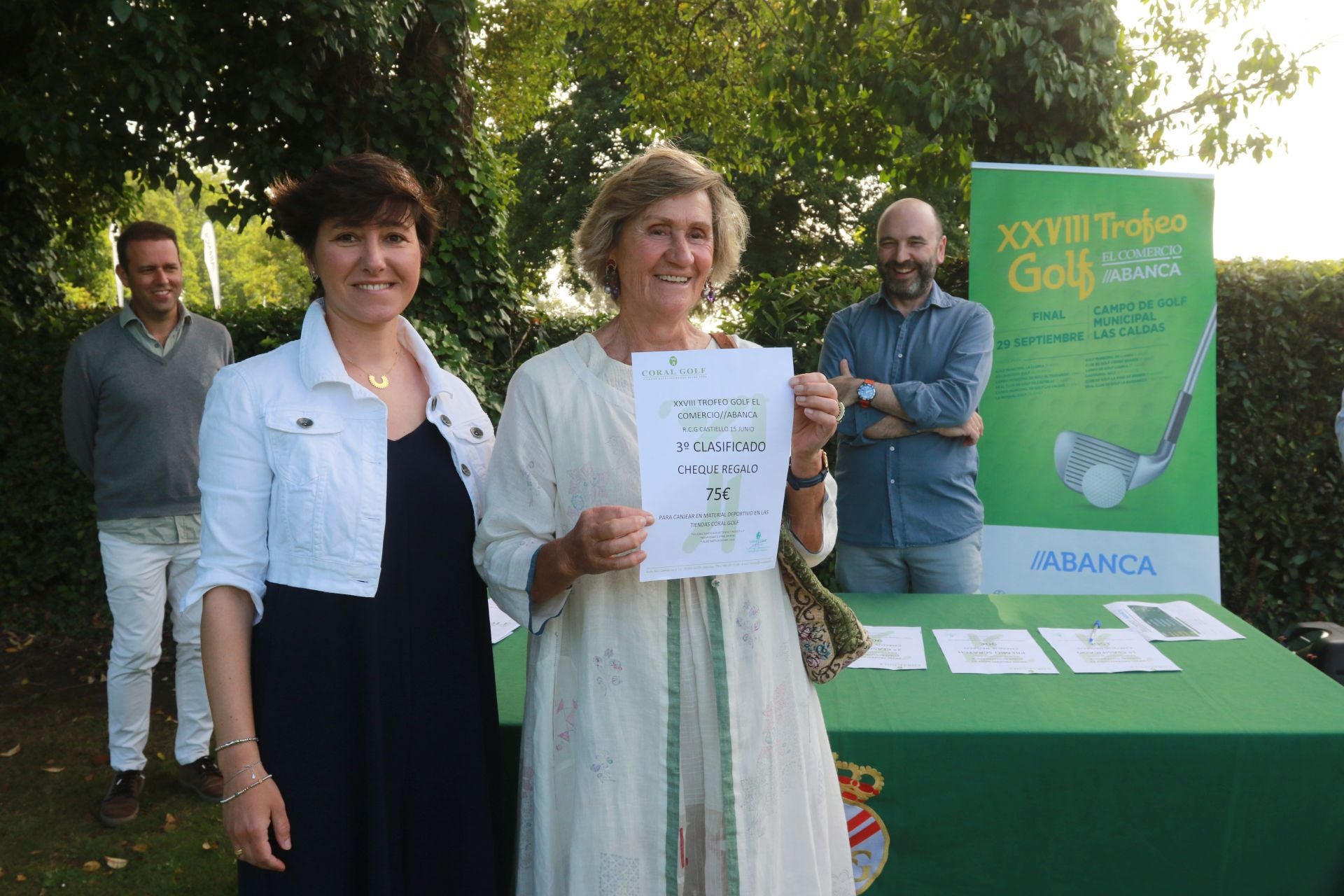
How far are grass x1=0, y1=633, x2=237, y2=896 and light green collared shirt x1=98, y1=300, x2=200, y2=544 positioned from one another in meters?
1.15

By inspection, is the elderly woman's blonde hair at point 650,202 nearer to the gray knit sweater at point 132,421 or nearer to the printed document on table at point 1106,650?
the printed document on table at point 1106,650

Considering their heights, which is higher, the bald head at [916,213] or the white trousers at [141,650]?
the bald head at [916,213]

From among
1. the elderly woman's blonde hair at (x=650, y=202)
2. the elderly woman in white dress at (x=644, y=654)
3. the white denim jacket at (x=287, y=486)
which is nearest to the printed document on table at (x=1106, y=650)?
the elderly woman in white dress at (x=644, y=654)

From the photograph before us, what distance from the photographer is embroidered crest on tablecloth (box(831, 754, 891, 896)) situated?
229cm

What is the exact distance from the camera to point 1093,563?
4.70 metres

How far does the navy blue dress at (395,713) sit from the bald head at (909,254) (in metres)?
2.49

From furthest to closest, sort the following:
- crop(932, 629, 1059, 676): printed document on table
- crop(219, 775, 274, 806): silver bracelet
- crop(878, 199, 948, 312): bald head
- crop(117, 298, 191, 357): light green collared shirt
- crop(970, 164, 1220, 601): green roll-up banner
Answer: crop(970, 164, 1220, 601): green roll-up banner
crop(117, 298, 191, 357): light green collared shirt
crop(878, 199, 948, 312): bald head
crop(932, 629, 1059, 676): printed document on table
crop(219, 775, 274, 806): silver bracelet

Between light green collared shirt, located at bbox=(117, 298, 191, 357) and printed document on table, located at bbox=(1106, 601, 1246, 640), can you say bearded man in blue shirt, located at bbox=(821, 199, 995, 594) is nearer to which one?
printed document on table, located at bbox=(1106, 601, 1246, 640)

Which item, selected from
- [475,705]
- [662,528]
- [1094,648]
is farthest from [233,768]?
[1094,648]

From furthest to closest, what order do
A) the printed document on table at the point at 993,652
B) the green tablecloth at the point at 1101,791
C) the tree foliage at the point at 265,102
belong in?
the tree foliage at the point at 265,102, the printed document on table at the point at 993,652, the green tablecloth at the point at 1101,791

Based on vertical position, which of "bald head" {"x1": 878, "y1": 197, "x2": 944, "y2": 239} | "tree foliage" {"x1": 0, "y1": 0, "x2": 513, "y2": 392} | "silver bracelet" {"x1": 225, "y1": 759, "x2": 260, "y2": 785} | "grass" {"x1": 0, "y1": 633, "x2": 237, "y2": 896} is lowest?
"grass" {"x1": 0, "y1": 633, "x2": 237, "y2": 896}

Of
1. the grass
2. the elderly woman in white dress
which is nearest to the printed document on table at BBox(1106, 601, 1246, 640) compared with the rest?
the elderly woman in white dress

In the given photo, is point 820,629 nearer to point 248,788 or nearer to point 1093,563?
point 248,788

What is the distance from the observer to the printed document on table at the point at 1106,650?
2615mm
